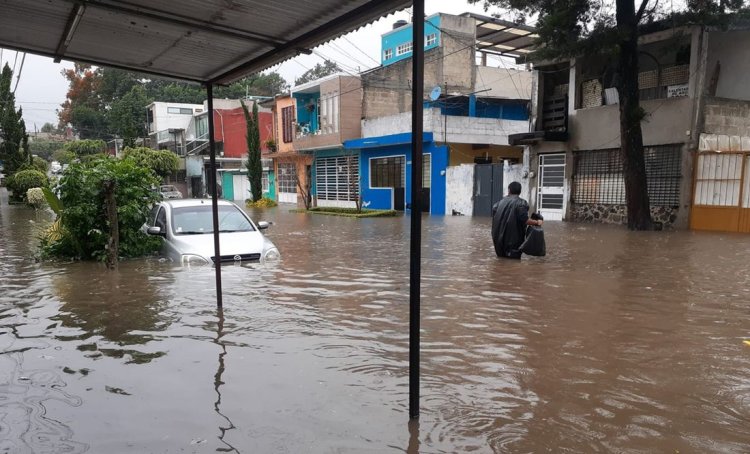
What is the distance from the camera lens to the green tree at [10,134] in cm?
3238

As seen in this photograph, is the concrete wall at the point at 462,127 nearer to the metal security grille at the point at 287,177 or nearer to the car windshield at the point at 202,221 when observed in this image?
the metal security grille at the point at 287,177

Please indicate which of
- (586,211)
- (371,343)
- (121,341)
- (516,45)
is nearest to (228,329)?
(121,341)

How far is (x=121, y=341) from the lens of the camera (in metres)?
4.59

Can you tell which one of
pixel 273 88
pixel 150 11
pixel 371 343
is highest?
pixel 273 88

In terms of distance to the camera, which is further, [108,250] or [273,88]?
[273,88]

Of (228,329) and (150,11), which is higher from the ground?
(150,11)

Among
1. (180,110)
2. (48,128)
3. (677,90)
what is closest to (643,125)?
(677,90)

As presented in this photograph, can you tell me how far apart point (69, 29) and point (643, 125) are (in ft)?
51.3

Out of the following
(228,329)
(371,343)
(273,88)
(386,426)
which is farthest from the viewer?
(273,88)

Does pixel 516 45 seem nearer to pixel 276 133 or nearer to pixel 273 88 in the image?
pixel 276 133

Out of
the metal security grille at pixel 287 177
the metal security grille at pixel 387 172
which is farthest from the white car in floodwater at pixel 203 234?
the metal security grille at pixel 287 177

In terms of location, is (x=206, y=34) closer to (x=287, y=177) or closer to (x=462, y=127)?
(x=462, y=127)

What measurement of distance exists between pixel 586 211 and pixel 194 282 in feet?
47.4

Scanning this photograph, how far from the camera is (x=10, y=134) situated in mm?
32625
